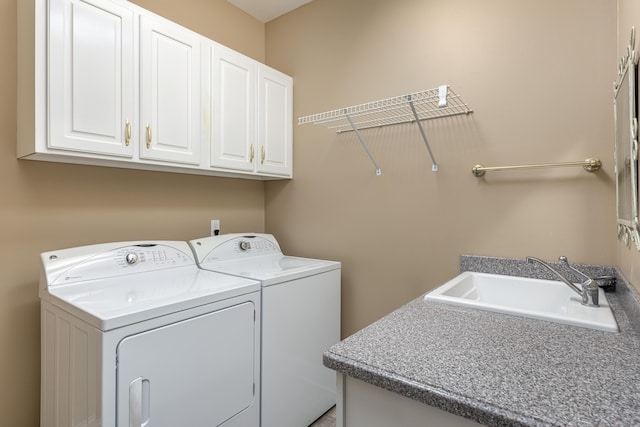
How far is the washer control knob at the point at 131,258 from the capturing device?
1.65 m

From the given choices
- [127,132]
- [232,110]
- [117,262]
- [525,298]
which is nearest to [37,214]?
[117,262]

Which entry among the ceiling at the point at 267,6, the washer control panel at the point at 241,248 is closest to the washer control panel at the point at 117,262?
the washer control panel at the point at 241,248

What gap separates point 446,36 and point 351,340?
5.79 feet

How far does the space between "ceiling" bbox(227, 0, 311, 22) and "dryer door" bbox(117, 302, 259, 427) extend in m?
2.22

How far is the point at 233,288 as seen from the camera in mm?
1508

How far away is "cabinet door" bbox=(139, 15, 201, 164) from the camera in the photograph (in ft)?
5.49

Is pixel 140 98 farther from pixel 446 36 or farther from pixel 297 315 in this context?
pixel 446 36

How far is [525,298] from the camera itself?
1.50 meters

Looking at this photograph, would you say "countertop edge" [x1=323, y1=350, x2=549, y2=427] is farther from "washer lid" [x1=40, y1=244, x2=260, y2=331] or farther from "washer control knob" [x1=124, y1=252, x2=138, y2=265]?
"washer control knob" [x1=124, y1=252, x2=138, y2=265]

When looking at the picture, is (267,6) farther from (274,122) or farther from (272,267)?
(272,267)

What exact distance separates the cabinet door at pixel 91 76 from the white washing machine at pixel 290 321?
30.7 inches

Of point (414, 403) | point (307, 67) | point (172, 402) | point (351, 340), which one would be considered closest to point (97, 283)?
point (172, 402)

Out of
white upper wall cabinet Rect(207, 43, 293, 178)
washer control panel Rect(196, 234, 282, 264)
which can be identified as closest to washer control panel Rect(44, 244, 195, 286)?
washer control panel Rect(196, 234, 282, 264)

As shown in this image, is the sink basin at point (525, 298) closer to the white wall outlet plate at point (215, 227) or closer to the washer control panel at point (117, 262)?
the washer control panel at point (117, 262)
